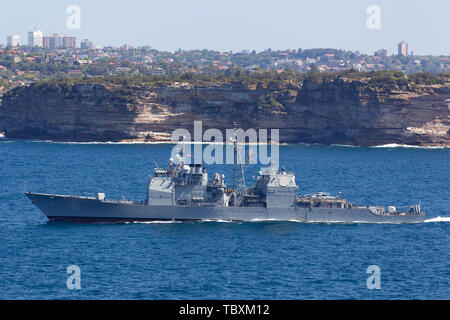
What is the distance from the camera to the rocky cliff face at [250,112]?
124 metres

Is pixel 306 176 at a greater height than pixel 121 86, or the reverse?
pixel 121 86

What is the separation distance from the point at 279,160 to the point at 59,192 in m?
36.7

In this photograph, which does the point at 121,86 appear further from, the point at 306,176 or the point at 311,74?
the point at 306,176

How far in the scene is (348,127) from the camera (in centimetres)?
12781

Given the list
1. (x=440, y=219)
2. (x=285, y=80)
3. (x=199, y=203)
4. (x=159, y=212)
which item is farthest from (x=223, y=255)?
(x=285, y=80)

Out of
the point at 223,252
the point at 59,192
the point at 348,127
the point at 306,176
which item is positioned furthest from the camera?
the point at 348,127

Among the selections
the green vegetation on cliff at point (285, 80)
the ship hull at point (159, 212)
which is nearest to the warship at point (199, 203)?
the ship hull at point (159, 212)

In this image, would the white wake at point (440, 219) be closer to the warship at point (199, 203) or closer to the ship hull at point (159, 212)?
the ship hull at point (159, 212)

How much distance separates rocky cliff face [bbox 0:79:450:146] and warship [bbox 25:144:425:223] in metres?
69.5

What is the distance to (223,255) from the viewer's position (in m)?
47.9

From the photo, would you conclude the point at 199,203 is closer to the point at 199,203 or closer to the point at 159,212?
the point at 199,203

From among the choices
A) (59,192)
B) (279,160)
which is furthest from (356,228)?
(279,160)

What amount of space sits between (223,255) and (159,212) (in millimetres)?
9776

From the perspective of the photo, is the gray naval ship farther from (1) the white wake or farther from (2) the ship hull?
(1) the white wake
